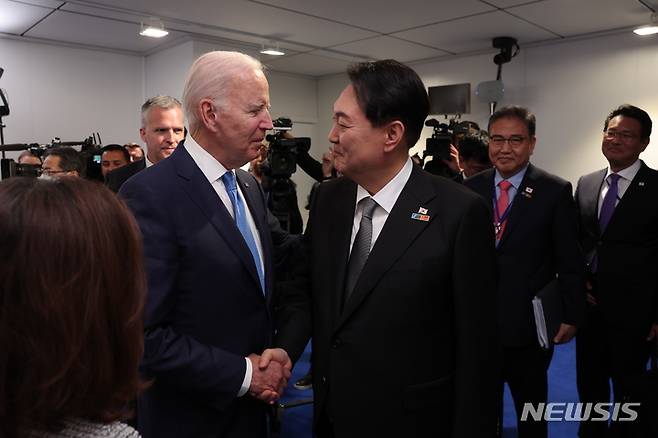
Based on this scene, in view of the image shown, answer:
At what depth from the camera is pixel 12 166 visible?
3736mm

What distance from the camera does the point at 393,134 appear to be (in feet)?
4.70

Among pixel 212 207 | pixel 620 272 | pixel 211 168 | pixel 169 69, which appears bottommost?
pixel 620 272

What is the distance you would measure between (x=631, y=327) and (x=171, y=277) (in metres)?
2.53

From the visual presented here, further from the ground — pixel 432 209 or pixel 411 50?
pixel 411 50

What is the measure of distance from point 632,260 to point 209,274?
2.39 m

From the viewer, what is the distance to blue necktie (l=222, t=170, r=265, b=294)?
56.5 inches

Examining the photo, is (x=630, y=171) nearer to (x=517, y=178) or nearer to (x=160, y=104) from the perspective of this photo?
(x=517, y=178)

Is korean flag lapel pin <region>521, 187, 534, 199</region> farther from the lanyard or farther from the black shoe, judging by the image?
the black shoe

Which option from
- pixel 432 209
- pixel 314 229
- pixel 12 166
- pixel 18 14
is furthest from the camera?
pixel 18 14

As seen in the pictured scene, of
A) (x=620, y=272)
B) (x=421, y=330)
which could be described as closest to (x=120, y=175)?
(x=421, y=330)

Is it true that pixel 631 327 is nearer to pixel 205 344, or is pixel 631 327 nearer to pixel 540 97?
pixel 205 344

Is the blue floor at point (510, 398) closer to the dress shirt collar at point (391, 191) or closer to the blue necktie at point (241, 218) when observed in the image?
the blue necktie at point (241, 218)

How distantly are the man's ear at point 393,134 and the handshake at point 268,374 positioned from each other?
0.67 metres

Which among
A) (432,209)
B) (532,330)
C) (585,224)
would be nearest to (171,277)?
(432,209)
